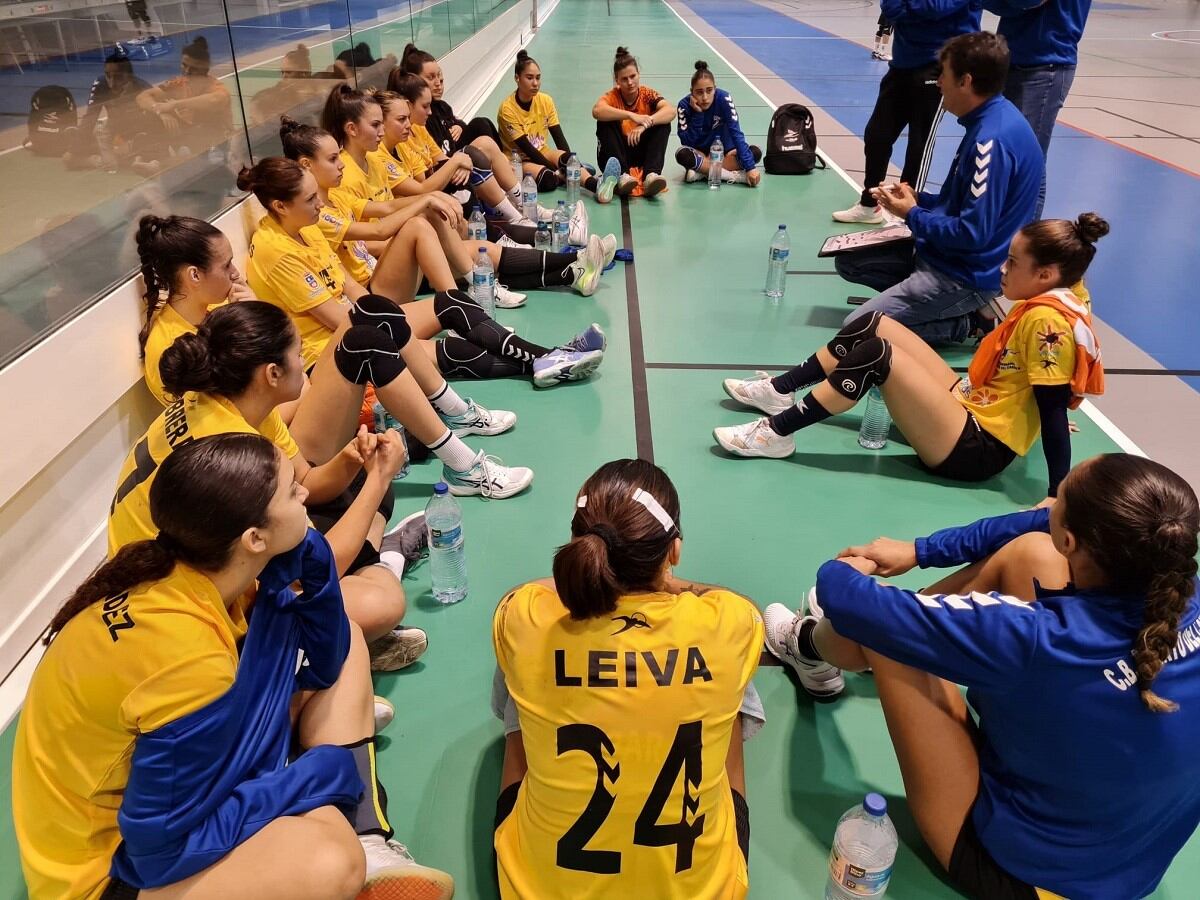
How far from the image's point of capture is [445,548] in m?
2.76

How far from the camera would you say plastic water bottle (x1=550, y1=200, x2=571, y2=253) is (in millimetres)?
5840

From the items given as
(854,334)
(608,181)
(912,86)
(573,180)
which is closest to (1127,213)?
(912,86)

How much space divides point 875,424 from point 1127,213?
4.53m

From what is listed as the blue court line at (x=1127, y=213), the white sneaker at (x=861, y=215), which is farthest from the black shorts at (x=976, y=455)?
the white sneaker at (x=861, y=215)

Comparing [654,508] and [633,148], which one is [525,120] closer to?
[633,148]

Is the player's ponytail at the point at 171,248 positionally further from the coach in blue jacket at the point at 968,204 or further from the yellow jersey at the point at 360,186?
the coach in blue jacket at the point at 968,204

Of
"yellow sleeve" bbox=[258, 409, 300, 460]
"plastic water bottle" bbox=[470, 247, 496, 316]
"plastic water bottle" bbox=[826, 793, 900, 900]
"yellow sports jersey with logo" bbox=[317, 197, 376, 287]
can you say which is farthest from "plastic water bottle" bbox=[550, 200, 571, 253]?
"plastic water bottle" bbox=[826, 793, 900, 900]

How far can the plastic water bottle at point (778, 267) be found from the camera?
5.05 meters

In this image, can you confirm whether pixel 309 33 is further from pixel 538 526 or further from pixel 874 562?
pixel 874 562

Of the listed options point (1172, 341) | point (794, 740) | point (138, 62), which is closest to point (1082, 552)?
point (794, 740)

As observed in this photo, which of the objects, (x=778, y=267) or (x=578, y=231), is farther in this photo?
(x=578, y=231)

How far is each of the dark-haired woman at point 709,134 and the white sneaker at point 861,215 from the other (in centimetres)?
120

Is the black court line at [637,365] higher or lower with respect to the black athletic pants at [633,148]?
lower

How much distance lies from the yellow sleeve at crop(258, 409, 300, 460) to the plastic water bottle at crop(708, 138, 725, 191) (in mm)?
5750
